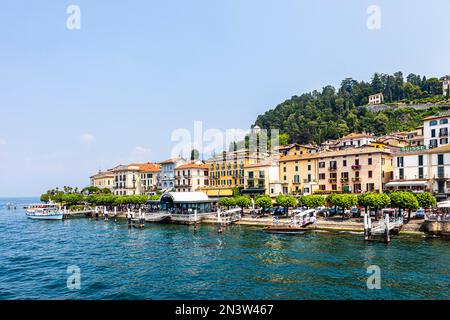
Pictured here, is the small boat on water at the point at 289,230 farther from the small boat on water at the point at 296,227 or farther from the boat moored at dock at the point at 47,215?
the boat moored at dock at the point at 47,215

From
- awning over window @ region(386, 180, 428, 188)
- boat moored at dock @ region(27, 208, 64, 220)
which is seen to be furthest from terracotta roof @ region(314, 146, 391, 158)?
boat moored at dock @ region(27, 208, 64, 220)

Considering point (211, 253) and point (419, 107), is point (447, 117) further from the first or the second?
point (419, 107)

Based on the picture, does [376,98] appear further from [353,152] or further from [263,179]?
[353,152]

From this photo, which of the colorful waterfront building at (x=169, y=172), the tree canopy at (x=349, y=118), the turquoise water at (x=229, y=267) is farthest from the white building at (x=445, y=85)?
the turquoise water at (x=229, y=267)

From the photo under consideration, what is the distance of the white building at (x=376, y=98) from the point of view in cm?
19400

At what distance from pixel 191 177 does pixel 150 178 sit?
29.8m

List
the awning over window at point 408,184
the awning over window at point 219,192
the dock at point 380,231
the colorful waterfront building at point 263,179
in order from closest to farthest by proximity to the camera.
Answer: the dock at point 380,231
the awning over window at point 408,184
the colorful waterfront building at point 263,179
the awning over window at point 219,192

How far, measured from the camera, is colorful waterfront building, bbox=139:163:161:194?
5030 inches

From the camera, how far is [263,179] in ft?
292

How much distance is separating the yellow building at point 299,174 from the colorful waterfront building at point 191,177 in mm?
29837

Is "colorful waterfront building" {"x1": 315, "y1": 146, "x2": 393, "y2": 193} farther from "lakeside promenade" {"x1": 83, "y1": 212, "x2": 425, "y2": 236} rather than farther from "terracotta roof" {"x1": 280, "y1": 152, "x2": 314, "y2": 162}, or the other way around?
"lakeside promenade" {"x1": 83, "y1": 212, "x2": 425, "y2": 236}

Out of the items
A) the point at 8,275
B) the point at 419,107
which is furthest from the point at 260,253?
the point at 419,107

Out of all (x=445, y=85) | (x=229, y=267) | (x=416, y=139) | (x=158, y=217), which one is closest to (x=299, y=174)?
(x=416, y=139)

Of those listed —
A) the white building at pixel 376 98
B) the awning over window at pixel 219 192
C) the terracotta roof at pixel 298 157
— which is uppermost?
the white building at pixel 376 98
